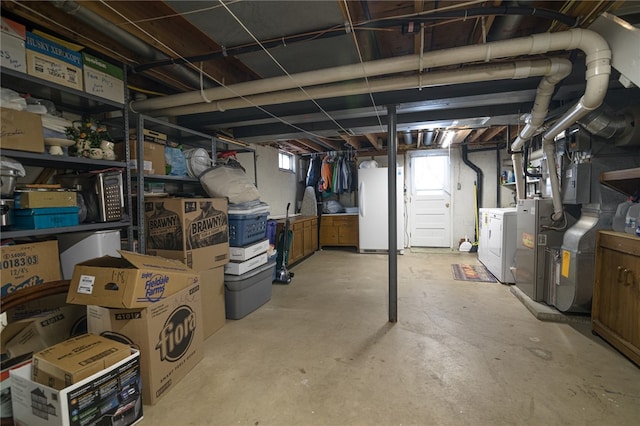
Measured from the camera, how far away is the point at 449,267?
15.1 feet

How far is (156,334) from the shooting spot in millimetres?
1606

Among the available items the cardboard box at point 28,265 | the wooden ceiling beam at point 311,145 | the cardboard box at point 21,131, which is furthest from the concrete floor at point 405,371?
the wooden ceiling beam at point 311,145

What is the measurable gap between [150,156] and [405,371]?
2.65m

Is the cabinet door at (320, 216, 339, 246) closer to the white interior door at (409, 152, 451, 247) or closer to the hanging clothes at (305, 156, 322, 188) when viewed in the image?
the hanging clothes at (305, 156, 322, 188)

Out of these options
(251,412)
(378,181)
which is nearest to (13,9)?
(251,412)

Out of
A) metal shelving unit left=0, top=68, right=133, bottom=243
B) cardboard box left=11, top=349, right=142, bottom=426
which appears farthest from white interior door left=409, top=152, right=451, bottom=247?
cardboard box left=11, top=349, right=142, bottom=426

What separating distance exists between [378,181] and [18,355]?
17.1 feet

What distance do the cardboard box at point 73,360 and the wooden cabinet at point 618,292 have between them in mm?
3210

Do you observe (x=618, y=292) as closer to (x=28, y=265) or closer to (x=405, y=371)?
(x=405, y=371)

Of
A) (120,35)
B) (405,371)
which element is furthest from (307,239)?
(120,35)

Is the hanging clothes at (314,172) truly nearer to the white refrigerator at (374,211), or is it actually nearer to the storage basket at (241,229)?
the white refrigerator at (374,211)

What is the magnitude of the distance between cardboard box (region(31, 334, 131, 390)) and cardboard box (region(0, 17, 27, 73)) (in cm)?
159

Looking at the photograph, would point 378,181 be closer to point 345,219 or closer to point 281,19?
point 345,219

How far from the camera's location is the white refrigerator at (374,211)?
5633 millimetres
